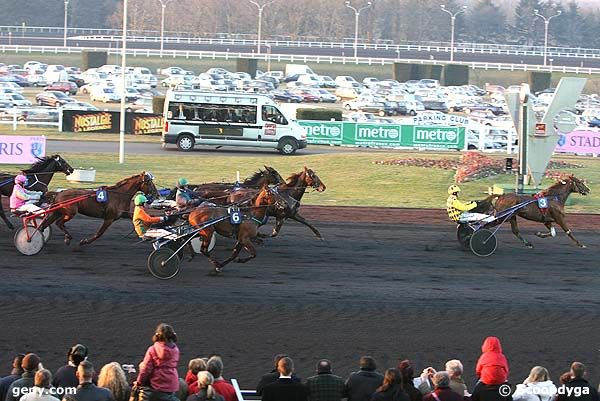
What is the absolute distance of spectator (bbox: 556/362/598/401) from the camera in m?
8.41

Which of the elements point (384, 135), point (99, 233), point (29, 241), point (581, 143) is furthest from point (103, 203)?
point (384, 135)

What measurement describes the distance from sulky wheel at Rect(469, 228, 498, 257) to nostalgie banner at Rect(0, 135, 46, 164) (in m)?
14.4

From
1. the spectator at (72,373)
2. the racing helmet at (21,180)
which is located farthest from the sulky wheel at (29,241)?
the spectator at (72,373)

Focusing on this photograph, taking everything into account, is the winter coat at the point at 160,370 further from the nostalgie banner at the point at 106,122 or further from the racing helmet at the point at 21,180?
the nostalgie banner at the point at 106,122

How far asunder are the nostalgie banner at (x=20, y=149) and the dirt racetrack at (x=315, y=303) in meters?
9.88

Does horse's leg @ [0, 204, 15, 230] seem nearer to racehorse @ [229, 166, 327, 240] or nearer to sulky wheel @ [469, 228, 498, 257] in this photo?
racehorse @ [229, 166, 327, 240]

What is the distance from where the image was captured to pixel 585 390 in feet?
27.7

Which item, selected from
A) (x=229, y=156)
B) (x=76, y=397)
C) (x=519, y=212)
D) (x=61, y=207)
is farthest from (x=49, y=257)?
(x=229, y=156)

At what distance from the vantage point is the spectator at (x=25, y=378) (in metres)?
8.07

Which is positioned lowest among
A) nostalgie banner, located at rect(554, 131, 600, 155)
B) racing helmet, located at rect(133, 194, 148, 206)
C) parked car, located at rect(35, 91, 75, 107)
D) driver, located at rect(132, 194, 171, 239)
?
driver, located at rect(132, 194, 171, 239)

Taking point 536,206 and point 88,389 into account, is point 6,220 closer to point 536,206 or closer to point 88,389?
point 536,206

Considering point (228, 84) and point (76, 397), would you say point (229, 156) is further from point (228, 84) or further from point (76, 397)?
point (228, 84)

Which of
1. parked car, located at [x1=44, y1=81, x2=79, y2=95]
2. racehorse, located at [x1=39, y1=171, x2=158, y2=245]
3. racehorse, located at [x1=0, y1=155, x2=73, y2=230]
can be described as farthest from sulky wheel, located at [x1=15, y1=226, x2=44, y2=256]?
parked car, located at [x1=44, y1=81, x2=79, y2=95]

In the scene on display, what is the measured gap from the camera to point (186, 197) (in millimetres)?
17391
